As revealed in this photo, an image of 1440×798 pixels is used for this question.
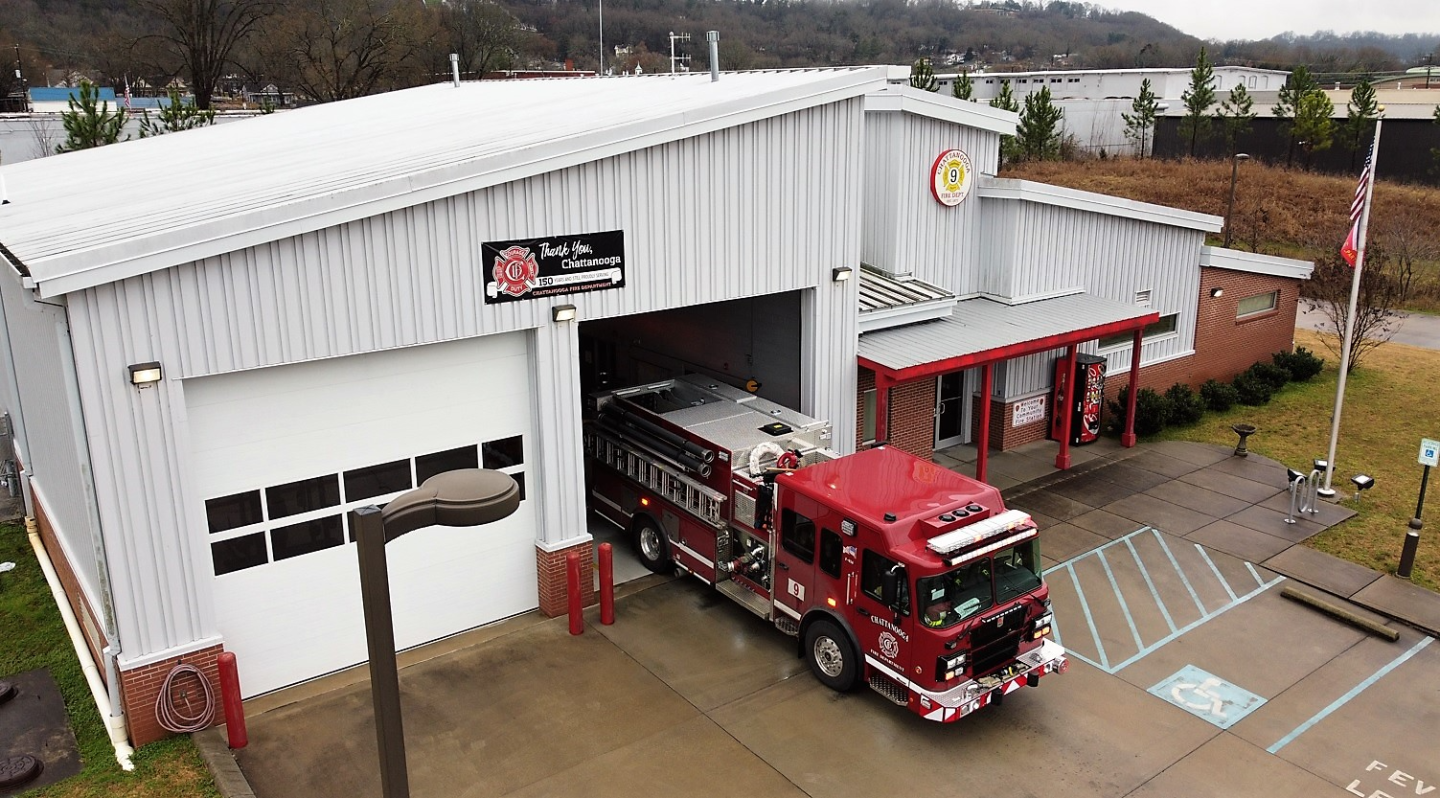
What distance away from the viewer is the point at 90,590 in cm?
1225

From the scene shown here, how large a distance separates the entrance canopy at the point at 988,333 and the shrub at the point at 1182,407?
9.61 feet

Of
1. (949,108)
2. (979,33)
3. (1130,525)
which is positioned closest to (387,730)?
(1130,525)

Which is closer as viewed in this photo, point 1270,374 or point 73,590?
point 73,590

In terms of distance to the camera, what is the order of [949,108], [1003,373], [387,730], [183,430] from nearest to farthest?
1. [387,730]
2. [183,430]
3. [949,108]
4. [1003,373]

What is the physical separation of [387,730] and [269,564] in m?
7.01

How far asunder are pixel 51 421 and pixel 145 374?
3755mm

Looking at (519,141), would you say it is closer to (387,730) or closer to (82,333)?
(82,333)

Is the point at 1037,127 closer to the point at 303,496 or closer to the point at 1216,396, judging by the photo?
the point at 1216,396

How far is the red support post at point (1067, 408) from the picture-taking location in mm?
20891

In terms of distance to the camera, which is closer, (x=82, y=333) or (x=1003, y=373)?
(x=82, y=333)

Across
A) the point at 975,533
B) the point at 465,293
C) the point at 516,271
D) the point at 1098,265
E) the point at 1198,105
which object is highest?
the point at 1198,105

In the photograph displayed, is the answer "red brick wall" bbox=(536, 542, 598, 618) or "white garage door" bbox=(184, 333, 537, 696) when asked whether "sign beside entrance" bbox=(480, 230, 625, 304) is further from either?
"red brick wall" bbox=(536, 542, 598, 618)

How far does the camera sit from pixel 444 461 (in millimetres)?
13555

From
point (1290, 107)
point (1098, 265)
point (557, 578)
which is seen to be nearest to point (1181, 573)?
point (1098, 265)
